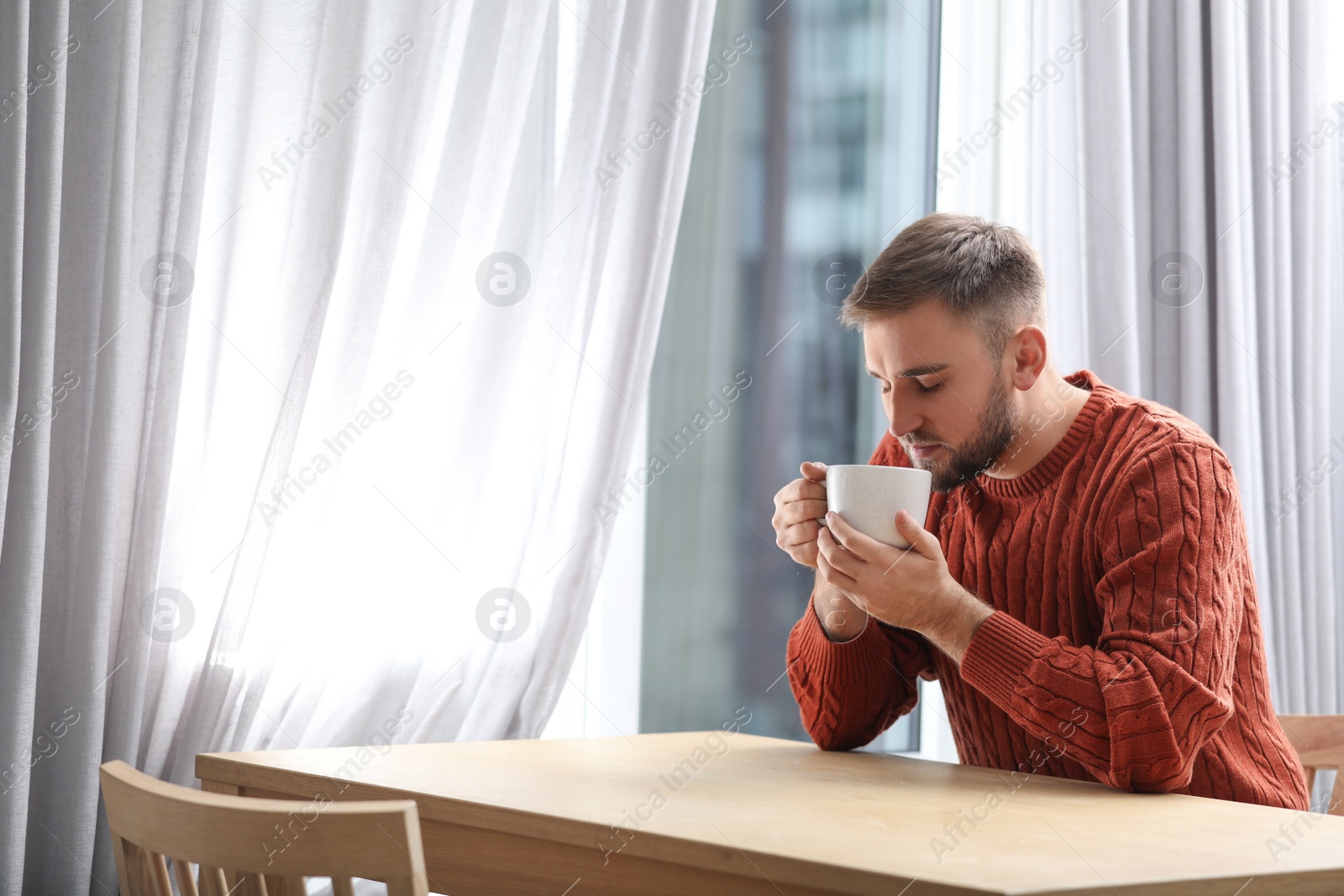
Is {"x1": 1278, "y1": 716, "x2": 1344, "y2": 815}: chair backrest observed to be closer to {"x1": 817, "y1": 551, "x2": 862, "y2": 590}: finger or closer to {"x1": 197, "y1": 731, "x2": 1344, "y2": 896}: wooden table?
{"x1": 197, "y1": 731, "x2": 1344, "y2": 896}: wooden table

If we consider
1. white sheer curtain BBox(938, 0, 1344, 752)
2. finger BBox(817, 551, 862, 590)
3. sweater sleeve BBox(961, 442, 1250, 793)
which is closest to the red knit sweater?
sweater sleeve BBox(961, 442, 1250, 793)

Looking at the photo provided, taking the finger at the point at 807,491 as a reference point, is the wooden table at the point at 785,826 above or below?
below

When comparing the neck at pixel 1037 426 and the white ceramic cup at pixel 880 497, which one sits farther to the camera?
the neck at pixel 1037 426

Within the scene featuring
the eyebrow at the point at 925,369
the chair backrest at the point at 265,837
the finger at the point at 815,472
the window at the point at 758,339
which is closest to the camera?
the chair backrest at the point at 265,837

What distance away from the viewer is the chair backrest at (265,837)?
0.68 metres

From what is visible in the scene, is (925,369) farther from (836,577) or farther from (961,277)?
(836,577)

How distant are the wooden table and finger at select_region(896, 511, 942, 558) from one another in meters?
0.21

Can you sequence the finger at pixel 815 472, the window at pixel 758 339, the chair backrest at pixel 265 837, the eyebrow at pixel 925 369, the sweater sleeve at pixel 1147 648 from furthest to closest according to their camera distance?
the window at pixel 758 339 → the eyebrow at pixel 925 369 → the finger at pixel 815 472 → the sweater sleeve at pixel 1147 648 → the chair backrest at pixel 265 837

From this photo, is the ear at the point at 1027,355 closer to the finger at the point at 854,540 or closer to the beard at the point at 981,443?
the beard at the point at 981,443

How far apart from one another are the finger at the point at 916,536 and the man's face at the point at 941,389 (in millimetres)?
238

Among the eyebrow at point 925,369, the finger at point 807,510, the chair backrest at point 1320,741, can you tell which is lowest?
the chair backrest at point 1320,741

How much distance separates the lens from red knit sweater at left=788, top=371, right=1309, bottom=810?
110cm

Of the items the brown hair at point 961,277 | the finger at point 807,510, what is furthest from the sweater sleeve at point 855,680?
the brown hair at point 961,277

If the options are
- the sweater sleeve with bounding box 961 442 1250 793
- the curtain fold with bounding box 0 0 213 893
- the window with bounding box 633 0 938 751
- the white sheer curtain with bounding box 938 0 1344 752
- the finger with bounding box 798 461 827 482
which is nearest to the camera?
the sweater sleeve with bounding box 961 442 1250 793
